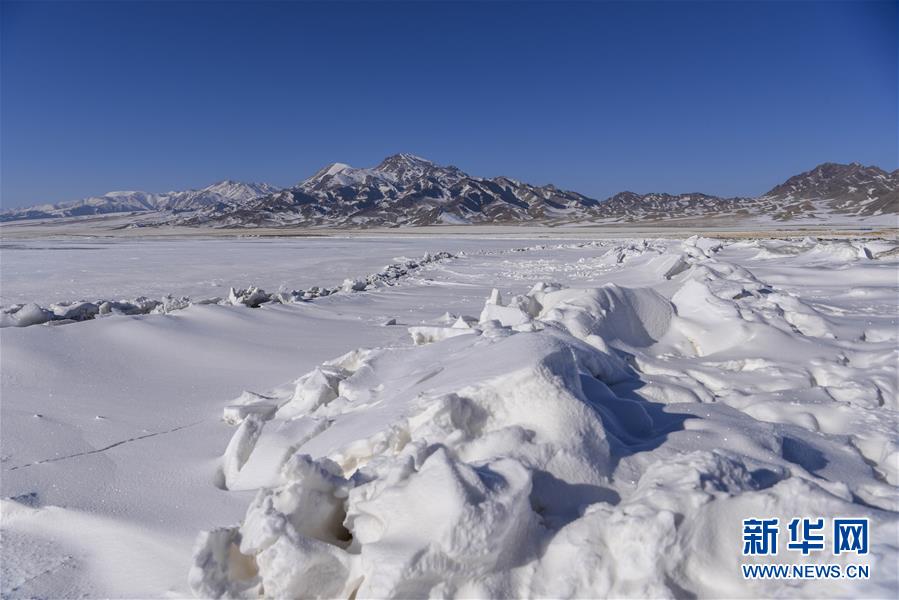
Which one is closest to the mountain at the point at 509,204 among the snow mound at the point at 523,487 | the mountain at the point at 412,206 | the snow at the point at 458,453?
the mountain at the point at 412,206

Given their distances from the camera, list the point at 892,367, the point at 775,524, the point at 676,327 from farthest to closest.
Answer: the point at 676,327 → the point at 892,367 → the point at 775,524

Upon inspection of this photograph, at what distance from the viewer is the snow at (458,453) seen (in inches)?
76.4

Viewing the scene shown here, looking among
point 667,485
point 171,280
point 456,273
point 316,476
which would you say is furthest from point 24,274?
point 667,485

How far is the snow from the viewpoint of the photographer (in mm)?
1939

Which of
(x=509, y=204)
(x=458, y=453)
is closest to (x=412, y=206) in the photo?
(x=509, y=204)

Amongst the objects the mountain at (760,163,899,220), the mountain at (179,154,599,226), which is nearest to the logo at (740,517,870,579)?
the mountain at (760,163,899,220)

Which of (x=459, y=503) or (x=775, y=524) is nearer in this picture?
(x=459, y=503)

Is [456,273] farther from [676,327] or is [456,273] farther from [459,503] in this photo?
[459,503]

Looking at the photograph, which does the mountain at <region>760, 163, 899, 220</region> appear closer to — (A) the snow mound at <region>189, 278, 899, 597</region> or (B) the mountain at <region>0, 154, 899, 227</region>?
(B) the mountain at <region>0, 154, 899, 227</region>

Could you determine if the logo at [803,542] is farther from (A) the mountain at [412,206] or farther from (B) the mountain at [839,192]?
(A) the mountain at [412,206]

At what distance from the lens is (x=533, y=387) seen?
2637 millimetres

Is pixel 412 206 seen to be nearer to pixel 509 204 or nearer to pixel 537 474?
pixel 509 204

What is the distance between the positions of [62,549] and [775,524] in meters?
2.82

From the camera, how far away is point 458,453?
251cm
